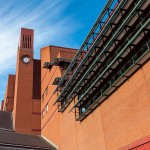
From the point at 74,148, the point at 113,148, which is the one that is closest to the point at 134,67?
the point at 113,148

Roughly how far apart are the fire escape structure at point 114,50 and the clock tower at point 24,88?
1694 centimetres

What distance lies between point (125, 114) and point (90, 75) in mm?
5680

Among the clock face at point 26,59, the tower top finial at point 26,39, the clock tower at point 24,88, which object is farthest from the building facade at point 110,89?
the tower top finial at point 26,39

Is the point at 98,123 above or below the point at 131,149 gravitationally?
above

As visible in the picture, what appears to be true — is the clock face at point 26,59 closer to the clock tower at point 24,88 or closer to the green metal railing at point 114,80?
the clock tower at point 24,88

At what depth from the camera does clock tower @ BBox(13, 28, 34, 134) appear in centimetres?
3651

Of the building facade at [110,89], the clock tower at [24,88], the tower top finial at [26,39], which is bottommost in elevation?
the building facade at [110,89]

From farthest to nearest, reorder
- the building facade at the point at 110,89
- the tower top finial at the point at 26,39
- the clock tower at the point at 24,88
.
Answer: the tower top finial at the point at 26,39 → the clock tower at the point at 24,88 → the building facade at the point at 110,89

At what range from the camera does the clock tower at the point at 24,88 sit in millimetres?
36513

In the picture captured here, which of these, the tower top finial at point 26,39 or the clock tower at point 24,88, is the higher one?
the tower top finial at point 26,39

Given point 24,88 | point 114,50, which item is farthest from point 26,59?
point 114,50

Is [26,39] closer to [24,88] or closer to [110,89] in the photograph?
[24,88]

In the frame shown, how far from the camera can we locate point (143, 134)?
12.4 m

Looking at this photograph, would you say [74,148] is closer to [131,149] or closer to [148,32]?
[131,149]
